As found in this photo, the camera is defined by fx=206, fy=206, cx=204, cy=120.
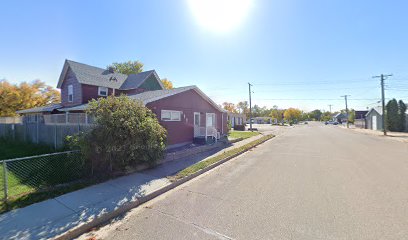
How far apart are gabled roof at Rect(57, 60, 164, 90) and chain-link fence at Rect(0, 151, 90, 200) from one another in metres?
13.5

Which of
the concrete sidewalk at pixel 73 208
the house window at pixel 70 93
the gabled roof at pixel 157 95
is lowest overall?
the concrete sidewalk at pixel 73 208

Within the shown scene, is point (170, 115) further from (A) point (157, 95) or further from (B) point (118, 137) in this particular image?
(B) point (118, 137)

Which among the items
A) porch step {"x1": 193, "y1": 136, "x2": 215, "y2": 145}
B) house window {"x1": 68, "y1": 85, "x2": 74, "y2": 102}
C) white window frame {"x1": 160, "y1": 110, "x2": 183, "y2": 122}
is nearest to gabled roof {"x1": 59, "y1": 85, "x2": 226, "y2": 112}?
white window frame {"x1": 160, "y1": 110, "x2": 183, "y2": 122}

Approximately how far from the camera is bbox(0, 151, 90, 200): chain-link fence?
20.4 ft

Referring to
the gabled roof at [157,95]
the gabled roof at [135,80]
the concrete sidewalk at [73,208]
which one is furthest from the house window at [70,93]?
the concrete sidewalk at [73,208]

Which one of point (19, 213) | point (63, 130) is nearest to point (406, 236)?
point (19, 213)

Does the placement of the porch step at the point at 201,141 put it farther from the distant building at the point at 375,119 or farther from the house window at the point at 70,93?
the distant building at the point at 375,119

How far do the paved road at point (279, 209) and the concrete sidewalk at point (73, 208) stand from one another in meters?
0.64

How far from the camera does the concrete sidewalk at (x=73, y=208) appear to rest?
394cm

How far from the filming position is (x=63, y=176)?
704 centimetres

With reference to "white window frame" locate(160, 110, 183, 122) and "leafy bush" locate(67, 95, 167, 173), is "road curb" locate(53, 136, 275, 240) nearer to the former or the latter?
"leafy bush" locate(67, 95, 167, 173)

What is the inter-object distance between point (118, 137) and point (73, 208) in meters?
2.79

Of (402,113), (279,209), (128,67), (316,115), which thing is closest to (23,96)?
(128,67)

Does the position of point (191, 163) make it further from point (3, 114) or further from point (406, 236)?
point (3, 114)
